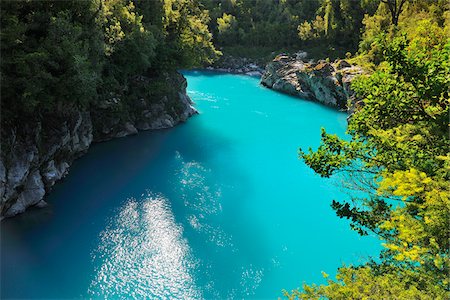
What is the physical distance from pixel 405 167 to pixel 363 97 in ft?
30.8

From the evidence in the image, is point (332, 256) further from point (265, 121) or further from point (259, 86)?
point (259, 86)

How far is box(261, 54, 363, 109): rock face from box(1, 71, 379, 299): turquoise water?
19.4 metres

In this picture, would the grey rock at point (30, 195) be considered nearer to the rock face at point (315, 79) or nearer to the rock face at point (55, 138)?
the rock face at point (55, 138)

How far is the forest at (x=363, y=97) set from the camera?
27.8 feet

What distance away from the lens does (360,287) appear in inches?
360

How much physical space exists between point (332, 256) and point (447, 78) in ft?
Result: 40.3

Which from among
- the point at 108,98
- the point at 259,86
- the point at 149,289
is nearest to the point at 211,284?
the point at 149,289

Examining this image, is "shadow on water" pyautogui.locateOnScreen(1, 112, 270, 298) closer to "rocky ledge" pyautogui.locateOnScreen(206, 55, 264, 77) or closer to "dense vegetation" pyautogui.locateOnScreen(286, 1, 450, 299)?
"dense vegetation" pyautogui.locateOnScreen(286, 1, 450, 299)

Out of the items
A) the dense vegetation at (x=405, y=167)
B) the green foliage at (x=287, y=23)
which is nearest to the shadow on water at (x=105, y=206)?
the dense vegetation at (x=405, y=167)

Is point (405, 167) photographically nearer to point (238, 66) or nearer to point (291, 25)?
point (238, 66)

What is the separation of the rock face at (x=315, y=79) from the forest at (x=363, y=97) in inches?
157

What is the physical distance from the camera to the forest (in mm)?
8469

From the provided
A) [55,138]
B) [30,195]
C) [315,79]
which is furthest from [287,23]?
[30,195]

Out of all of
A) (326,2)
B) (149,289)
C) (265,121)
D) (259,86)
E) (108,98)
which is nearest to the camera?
(149,289)
